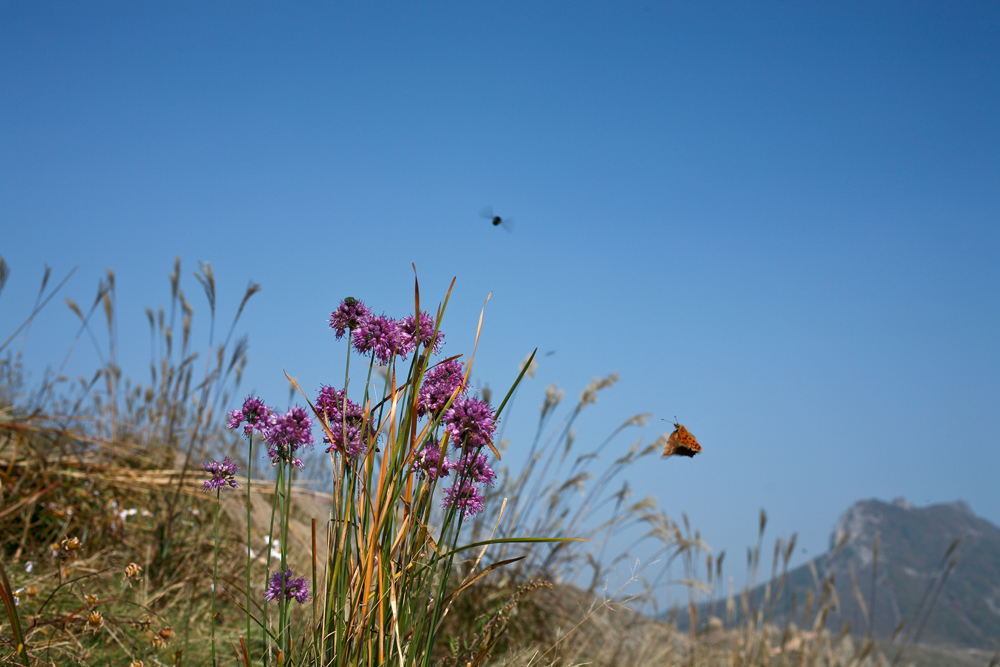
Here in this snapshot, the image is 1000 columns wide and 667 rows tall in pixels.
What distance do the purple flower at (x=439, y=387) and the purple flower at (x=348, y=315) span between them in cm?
21

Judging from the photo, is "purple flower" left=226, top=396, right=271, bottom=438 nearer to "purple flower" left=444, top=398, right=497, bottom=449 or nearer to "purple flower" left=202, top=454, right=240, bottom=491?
"purple flower" left=202, top=454, right=240, bottom=491

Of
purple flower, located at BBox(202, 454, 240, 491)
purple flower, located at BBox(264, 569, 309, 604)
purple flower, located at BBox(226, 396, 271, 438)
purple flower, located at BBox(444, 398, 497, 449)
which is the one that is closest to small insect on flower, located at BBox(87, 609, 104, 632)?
purple flower, located at BBox(264, 569, 309, 604)

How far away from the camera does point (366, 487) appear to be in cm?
148

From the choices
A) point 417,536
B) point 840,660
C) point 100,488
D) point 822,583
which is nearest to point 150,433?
point 100,488

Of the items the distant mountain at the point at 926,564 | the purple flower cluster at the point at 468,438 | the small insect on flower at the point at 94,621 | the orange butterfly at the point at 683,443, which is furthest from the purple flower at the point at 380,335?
the distant mountain at the point at 926,564

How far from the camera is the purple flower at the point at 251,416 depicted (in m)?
1.48

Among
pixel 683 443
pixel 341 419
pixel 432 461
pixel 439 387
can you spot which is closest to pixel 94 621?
pixel 341 419

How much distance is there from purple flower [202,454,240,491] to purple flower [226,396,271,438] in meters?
0.12

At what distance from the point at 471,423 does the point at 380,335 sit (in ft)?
1.04

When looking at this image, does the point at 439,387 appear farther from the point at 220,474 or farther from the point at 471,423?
the point at 220,474

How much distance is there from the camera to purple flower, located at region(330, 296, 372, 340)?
149cm

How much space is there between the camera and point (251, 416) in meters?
1.51

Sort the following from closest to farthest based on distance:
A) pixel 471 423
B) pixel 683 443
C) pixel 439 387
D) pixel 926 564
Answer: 1. pixel 471 423
2. pixel 439 387
3. pixel 683 443
4. pixel 926 564

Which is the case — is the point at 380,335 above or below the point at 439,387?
above
